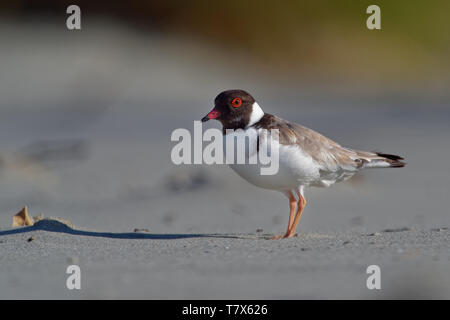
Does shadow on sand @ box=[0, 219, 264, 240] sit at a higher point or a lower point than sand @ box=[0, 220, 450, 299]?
higher

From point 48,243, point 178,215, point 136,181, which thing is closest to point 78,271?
point 48,243

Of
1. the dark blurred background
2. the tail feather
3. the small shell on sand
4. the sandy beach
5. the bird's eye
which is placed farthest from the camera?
the dark blurred background

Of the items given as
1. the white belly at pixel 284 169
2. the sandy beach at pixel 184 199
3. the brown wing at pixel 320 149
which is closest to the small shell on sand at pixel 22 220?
the sandy beach at pixel 184 199

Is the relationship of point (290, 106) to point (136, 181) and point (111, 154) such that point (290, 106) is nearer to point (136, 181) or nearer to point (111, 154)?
point (111, 154)

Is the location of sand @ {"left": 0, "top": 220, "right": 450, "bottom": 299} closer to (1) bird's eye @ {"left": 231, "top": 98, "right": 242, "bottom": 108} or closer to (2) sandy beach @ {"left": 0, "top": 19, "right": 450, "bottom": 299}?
(2) sandy beach @ {"left": 0, "top": 19, "right": 450, "bottom": 299}

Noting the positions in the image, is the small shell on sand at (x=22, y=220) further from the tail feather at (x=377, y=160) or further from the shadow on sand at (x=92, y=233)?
the tail feather at (x=377, y=160)

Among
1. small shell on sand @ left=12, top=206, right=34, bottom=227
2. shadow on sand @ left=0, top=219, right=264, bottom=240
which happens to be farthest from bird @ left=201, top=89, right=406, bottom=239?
small shell on sand @ left=12, top=206, right=34, bottom=227
